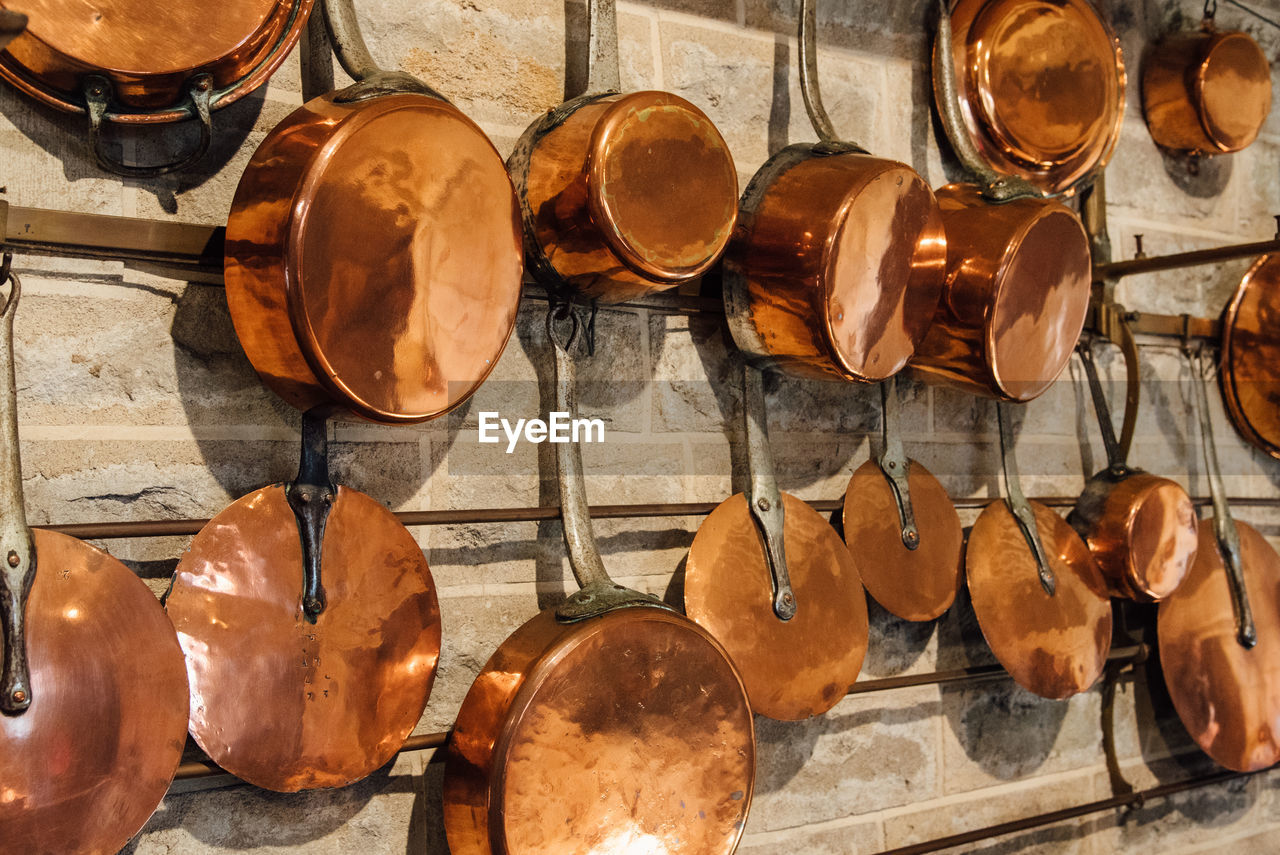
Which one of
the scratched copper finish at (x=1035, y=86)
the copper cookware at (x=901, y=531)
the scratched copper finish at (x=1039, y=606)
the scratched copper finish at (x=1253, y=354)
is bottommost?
the scratched copper finish at (x=1039, y=606)

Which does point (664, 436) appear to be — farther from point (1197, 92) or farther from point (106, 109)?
point (1197, 92)

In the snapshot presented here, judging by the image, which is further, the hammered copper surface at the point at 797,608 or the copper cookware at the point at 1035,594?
the copper cookware at the point at 1035,594

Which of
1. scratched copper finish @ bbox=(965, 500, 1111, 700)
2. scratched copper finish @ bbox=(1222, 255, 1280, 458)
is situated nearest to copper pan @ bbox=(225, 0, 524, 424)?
scratched copper finish @ bbox=(965, 500, 1111, 700)

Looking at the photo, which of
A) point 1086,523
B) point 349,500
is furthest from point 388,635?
point 1086,523

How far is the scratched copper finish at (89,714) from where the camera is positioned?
0.60 m

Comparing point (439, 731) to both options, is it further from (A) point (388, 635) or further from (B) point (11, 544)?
(B) point (11, 544)

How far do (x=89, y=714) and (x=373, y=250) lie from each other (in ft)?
1.10

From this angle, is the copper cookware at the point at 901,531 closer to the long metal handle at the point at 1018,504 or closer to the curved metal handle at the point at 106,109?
the long metal handle at the point at 1018,504

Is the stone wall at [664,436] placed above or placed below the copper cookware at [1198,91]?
below

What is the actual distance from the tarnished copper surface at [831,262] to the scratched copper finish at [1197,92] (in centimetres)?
55

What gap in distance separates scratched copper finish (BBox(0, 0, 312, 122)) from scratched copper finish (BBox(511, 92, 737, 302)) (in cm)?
22

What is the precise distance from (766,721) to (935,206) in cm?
51

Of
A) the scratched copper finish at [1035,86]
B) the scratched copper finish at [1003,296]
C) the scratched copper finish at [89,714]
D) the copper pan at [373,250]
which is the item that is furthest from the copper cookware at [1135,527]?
the scratched copper finish at [89,714]

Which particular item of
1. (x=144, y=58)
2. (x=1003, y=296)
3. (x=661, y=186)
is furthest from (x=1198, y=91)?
(x=144, y=58)
